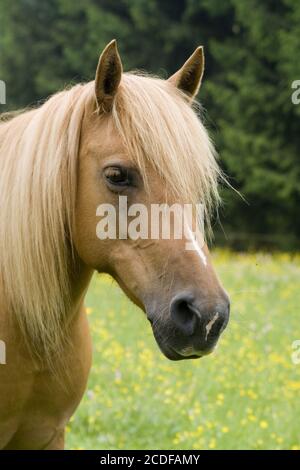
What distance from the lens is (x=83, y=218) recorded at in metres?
2.59

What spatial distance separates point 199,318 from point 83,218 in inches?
26.2

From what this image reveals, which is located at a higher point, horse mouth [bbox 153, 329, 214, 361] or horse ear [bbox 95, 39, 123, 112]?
horse ear [bbox 95, 39, 123, 112]

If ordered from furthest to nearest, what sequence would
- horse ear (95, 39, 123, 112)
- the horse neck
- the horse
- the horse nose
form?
the horse neck
horse ear (95, 39, 123, 112)
the horse
the horse nose

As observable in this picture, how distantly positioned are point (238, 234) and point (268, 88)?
3837 millimetres

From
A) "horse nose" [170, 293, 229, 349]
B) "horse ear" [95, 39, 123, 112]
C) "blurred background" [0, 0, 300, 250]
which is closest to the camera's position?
"horse nose" [170, 293, 229, 349]

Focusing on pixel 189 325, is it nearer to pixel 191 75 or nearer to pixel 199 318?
pixel 199 318

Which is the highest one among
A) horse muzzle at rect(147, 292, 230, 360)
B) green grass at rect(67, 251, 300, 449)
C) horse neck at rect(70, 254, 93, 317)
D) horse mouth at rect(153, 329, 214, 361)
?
horse muzzle at rect(147, 292, 230, 360)

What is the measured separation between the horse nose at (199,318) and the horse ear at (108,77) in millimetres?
848

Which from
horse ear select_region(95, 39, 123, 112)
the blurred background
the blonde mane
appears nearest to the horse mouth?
the blonde mane

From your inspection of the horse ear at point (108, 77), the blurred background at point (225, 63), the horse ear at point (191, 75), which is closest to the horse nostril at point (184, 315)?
the horse ear at point (108, 77)

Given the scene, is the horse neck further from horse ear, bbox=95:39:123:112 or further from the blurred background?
the blurred background

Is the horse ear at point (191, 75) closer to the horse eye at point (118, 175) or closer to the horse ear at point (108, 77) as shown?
the horse ear at point (108, 77)

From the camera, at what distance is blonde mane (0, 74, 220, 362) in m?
2.55

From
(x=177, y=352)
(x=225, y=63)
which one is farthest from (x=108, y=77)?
(x=225, y=63)
